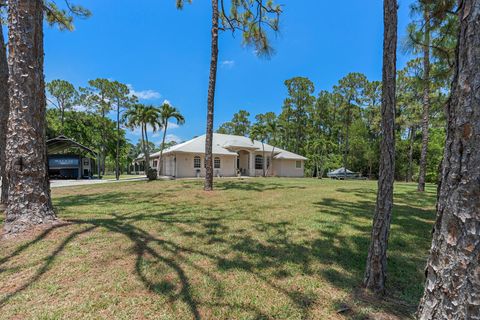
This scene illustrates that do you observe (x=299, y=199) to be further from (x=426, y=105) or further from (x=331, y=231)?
(x=426, y=105)

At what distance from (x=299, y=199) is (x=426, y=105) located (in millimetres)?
8330

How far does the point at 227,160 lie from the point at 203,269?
68.1 feet

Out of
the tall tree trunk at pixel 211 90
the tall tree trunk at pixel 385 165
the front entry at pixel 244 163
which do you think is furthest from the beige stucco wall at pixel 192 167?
the tall tree trunk at pixel 385 165

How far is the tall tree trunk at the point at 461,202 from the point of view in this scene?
1423 mm

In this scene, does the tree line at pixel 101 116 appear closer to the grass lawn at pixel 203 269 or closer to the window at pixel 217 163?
the window at pixel 217 163

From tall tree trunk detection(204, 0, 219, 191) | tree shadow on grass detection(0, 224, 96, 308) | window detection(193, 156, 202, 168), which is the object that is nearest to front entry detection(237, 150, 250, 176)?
window detection(193, 156, 202, 168)

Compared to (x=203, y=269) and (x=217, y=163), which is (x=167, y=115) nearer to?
(x=217, y=163)

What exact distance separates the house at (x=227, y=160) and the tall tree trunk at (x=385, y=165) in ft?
63.5

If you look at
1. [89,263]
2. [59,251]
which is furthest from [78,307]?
[59,251]

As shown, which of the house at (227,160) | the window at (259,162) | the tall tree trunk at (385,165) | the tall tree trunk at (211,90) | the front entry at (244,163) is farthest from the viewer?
the window at (259,162)

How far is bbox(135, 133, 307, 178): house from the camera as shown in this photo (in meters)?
21.9

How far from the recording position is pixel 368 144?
3244 centimetres

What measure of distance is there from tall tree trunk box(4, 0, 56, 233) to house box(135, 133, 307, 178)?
1652cm

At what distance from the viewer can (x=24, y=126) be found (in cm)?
424
